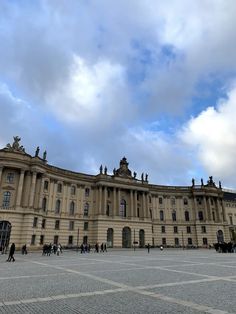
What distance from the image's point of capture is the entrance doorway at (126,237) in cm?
7359

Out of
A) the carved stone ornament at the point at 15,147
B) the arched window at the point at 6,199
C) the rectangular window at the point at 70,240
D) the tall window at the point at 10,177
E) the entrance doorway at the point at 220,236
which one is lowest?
the rectangular window at the point at 70,240

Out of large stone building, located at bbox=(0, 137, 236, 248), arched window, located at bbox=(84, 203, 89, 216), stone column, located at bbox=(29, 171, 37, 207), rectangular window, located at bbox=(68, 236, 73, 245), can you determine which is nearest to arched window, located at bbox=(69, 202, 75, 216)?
large stone building, located at bbox=(0, 137, 236, 248)

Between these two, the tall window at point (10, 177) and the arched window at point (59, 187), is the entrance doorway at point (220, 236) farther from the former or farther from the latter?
the tall window at point (10, 177)

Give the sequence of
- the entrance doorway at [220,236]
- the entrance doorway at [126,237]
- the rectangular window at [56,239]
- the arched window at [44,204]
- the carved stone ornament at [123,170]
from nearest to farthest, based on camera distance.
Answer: the arched window at [44,204], the rectangular window at [56,239], the entrance doorway at [126,237], the carved stone ornament at [123,170], the entrance doorway at [220,236]

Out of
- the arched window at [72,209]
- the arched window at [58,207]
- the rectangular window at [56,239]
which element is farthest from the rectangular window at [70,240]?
the arched window at [58,207]

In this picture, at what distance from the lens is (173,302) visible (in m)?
9.49

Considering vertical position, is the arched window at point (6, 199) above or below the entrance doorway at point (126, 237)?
above

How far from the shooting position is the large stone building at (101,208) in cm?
5634

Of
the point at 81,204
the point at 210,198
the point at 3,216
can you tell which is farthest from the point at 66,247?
the point at 210,198

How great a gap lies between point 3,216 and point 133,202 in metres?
36.6

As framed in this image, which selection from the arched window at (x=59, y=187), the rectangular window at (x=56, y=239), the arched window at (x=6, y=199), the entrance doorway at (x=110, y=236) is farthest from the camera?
the entrance doorway at (x=110, y=236)

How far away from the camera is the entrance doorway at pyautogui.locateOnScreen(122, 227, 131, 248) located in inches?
2897

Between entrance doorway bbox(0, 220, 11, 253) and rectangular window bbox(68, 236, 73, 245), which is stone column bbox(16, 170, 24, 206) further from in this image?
rectangular window bbox(68, 236, 73, 245)

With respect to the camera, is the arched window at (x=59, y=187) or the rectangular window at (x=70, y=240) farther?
the arched window at (x=59, y=187)
